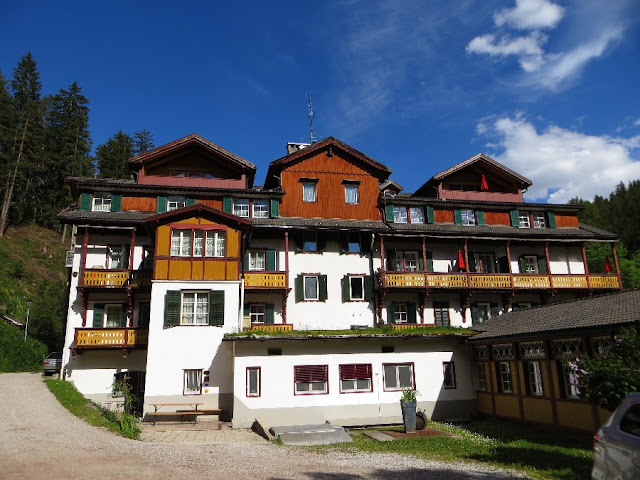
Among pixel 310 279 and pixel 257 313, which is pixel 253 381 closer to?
pixel 257 313

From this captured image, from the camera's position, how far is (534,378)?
19.2 metres

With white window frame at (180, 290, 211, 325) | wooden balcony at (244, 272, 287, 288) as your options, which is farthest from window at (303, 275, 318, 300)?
white window frame at (180, 290, 211, 325)

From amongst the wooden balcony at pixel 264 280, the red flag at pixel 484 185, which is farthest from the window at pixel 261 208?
the red flag at pixel 484 185

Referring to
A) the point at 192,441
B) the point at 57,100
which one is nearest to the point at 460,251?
the point at 192,441

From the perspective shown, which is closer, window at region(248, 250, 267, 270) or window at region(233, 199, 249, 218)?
window at region(248, 250, 267, 270)

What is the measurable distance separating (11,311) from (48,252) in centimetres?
1657

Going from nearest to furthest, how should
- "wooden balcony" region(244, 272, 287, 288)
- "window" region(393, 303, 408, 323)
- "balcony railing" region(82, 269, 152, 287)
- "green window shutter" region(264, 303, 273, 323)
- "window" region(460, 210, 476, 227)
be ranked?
1. "balcony railing" region(82, 269, 152, 287)
2. "wooden balcony" region(244, 272, 287, 288)
3. "green window shutter" region(264, 303, 273, 323)
4. "window" region(393, 303, 408, 323)
5. "window" region(460, 210, 476, 227)

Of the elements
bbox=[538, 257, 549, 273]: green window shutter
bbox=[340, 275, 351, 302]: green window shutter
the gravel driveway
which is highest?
bbox=[538, 257, 549, 273]: green window shutter

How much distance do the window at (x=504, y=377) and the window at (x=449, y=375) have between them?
246 centimetres

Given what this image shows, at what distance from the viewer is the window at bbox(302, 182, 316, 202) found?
103 feet

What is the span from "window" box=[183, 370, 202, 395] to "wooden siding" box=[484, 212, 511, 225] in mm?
21630

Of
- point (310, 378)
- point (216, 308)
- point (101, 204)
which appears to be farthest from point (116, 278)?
point (310, 378)

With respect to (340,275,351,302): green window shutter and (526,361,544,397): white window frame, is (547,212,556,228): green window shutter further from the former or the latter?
(526,361,544,397): white window frame

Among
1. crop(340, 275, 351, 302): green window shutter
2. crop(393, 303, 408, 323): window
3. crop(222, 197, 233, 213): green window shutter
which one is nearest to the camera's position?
crop(340, 275, 351, 302): green window shutter
